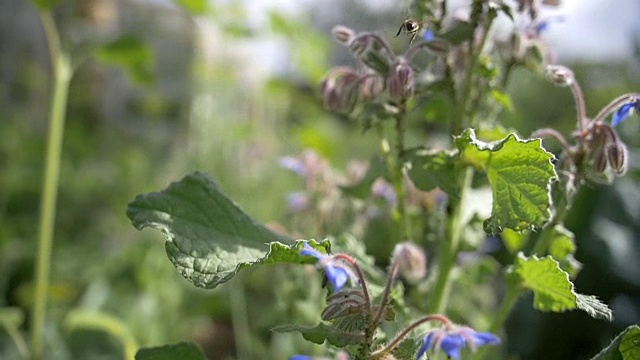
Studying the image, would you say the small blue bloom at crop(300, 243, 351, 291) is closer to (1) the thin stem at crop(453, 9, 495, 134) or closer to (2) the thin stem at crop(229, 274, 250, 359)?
(1) the thin stem at crop(453, 9, 495, 134)

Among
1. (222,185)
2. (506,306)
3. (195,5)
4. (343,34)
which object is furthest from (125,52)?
(222,185)

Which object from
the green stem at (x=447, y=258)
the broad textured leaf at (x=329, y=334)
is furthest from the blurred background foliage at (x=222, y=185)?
the broad textured leaf at (x=329, y=334)

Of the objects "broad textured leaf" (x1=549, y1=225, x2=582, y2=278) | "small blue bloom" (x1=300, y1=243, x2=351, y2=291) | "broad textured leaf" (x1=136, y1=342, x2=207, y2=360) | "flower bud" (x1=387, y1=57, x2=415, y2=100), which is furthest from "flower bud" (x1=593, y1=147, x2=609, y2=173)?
"broad textured leaf" (x1=136, y1=342, x2=207, y2=360)

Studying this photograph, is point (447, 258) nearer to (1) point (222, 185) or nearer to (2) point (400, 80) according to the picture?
(2) point (400, 80)

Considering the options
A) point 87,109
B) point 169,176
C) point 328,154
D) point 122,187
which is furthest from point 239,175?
point 87,109

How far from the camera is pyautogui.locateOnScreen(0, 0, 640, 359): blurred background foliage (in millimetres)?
1611

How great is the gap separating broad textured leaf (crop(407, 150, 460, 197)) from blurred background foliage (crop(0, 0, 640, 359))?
0.20 meters

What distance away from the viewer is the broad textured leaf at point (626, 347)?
74 cm

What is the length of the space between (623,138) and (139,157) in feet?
9.93

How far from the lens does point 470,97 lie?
3.21ft

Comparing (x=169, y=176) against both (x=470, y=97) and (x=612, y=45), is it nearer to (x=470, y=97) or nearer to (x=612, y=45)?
(x=470, y=97)

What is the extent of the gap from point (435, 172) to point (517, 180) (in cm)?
11

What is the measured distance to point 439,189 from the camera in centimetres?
94

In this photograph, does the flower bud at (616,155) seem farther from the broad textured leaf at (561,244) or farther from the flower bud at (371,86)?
the flower bud at (371,86)
